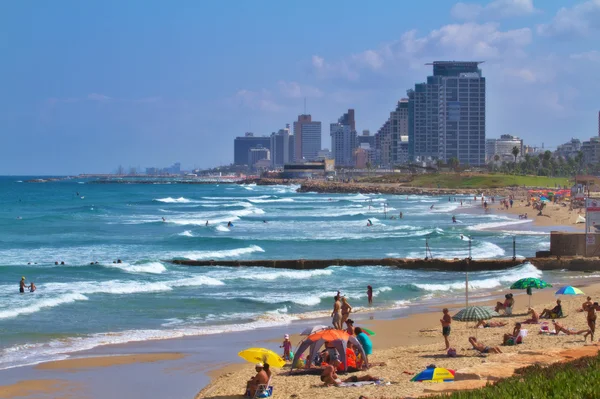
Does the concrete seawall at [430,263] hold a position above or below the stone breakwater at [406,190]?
above

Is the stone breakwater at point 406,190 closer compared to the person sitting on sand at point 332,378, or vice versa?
the person sitting on sand at point 332,378

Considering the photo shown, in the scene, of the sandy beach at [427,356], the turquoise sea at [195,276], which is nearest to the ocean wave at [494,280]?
the turquoise sea at [195,276]

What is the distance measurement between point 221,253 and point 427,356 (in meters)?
25.2

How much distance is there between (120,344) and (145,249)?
24.2m

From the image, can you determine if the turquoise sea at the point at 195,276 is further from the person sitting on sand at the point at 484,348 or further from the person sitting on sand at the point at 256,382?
the person sitting on sand at the point at 484,348

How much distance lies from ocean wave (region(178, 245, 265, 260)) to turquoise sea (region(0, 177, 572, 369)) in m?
0.06

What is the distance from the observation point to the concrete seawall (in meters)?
31.1

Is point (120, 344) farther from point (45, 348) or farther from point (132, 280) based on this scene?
point (132, 280)

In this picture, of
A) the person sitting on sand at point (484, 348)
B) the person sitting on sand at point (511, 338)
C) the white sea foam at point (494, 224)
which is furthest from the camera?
the white sea foam at point (494, 224)

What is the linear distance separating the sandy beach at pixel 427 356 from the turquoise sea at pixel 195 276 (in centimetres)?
359

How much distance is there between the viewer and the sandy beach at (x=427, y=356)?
1272cm

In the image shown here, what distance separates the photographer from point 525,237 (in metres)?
46.9

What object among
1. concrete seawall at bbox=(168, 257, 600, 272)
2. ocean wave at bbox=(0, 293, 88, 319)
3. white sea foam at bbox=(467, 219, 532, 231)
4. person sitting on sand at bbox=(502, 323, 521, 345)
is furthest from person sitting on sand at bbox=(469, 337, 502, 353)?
white sea foam at bbox=(467, 219, 532, 231)

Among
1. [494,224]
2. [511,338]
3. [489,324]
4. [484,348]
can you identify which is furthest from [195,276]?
[494,224]
